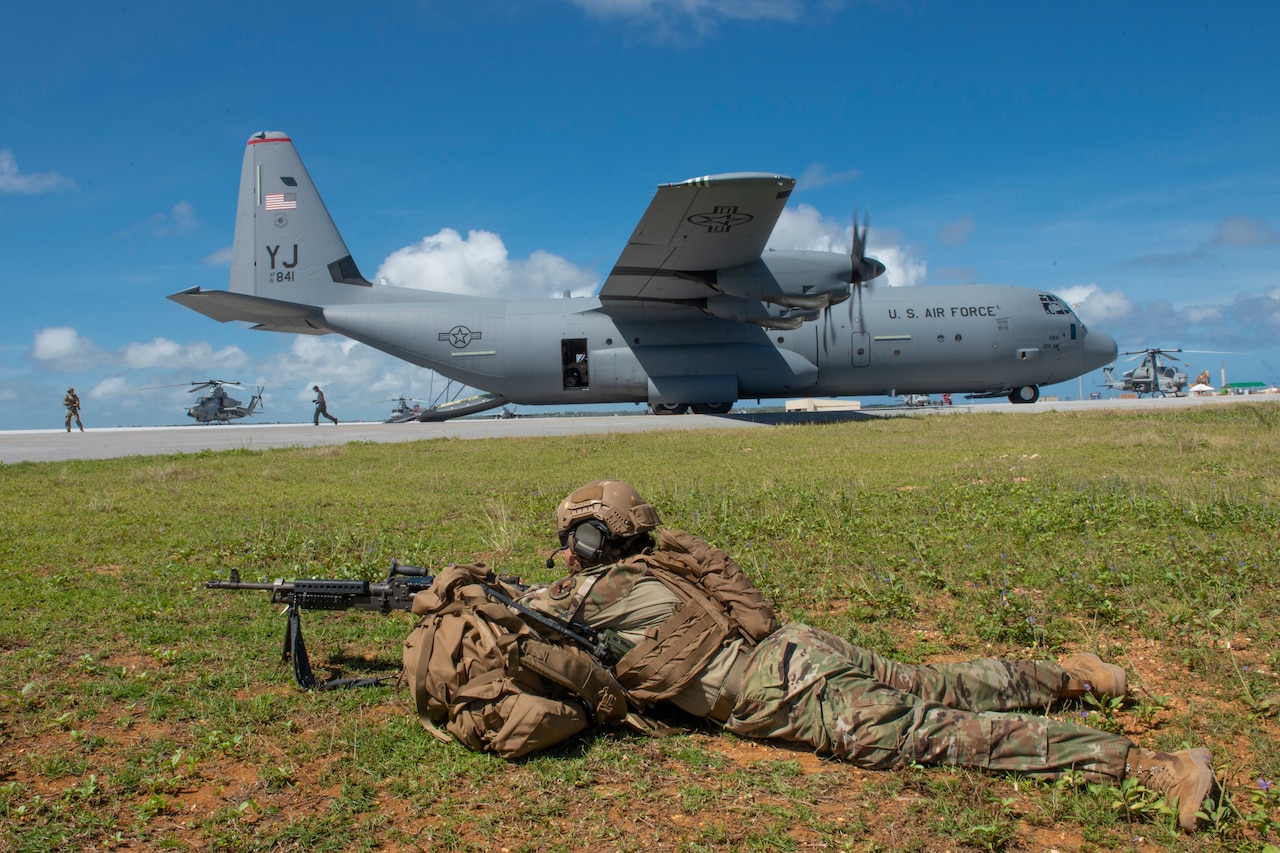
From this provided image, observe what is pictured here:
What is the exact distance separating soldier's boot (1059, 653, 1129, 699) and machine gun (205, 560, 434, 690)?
369 centimetres

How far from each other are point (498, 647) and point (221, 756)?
4.87 ft

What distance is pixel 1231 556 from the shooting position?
21.6ft

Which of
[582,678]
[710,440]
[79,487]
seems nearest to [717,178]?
[710,440]

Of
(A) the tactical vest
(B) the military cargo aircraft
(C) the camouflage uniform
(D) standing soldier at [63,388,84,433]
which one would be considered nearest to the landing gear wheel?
(B) the military cargo aircraft

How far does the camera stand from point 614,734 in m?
4.31

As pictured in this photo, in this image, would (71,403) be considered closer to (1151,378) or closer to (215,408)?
(215,408)

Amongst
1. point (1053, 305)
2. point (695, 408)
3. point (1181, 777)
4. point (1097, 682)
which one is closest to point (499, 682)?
point (1181, 777)

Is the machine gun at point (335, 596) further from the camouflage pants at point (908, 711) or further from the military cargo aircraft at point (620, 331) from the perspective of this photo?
the military cargo aircraft at point (620, 331)

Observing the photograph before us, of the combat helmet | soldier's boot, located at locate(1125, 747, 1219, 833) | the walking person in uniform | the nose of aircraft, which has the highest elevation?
the nose of aircraft

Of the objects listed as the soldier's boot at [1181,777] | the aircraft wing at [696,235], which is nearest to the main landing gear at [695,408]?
the aircraft wing at [696,235]

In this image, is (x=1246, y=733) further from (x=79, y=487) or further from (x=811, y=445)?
(x=79, y=487)

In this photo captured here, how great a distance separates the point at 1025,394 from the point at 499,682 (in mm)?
27644

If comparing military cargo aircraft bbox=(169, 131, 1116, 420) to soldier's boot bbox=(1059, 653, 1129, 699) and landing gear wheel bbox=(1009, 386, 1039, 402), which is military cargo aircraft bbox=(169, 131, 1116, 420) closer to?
landing gear wheel bbox=(1009, 386, 1039, 402)

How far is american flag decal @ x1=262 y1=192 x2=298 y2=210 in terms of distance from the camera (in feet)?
84.2
